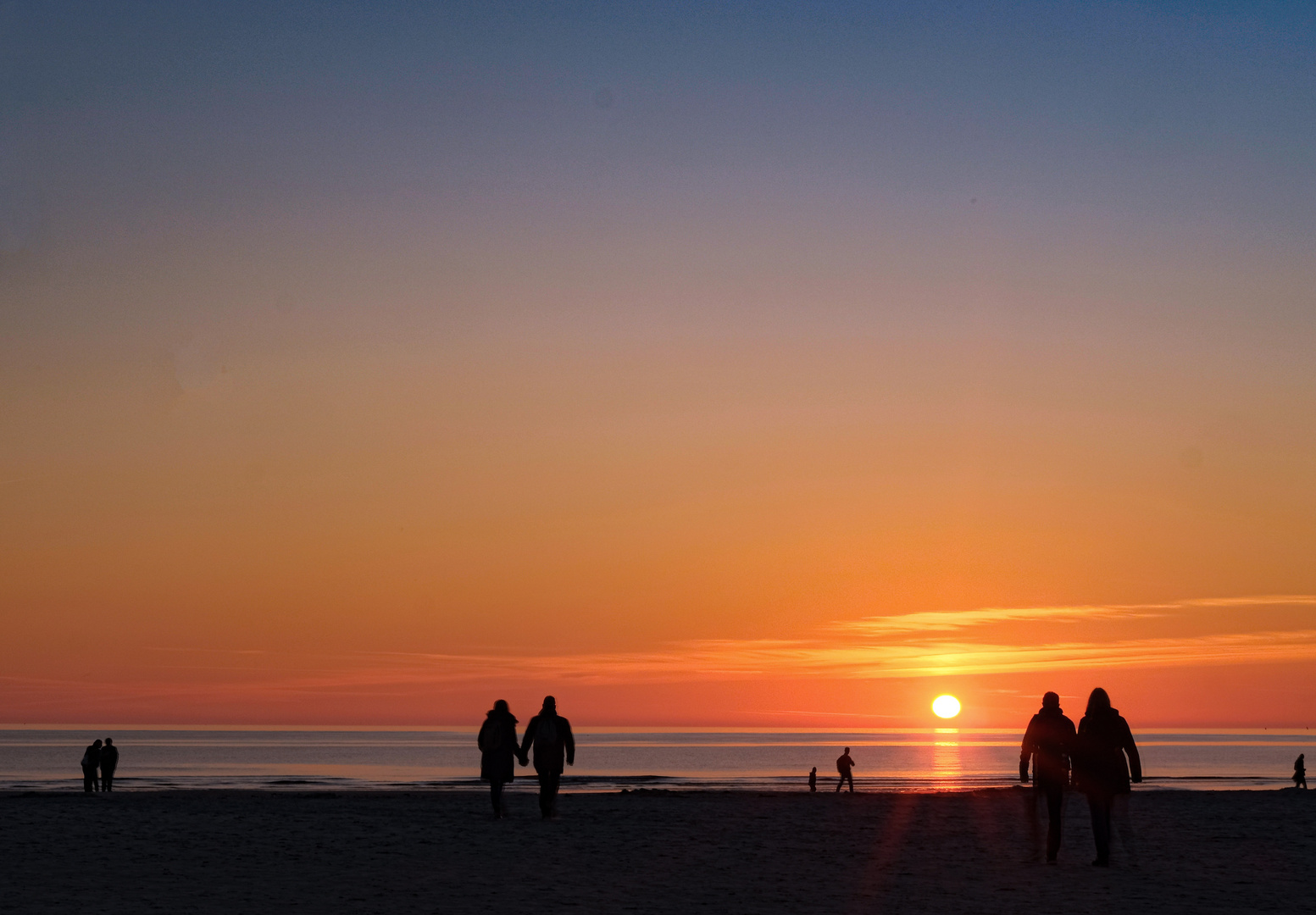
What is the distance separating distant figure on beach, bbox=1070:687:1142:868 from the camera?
50.6ft

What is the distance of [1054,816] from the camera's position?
51.6 ft

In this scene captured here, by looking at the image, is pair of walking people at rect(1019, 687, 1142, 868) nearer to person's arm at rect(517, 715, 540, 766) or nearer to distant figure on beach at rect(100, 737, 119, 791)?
person's arm at rect(517, 715, 540, 766)

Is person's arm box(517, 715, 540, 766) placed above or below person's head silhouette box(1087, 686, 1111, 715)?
below

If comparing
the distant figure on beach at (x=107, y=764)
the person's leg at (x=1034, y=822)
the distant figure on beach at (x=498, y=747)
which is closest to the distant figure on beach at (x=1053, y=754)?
the person's leg at (x=1034, y=822)

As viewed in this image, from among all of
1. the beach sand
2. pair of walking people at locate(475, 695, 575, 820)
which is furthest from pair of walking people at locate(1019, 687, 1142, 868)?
pair of walking people at locate(475, 695, 575, 820)

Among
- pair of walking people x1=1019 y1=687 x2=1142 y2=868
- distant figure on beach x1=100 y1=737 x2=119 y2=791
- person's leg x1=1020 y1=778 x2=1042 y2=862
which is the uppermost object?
pair of walking people x1=1019 y1=687 x2=1142 y2=868

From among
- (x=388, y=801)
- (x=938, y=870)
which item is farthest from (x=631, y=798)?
(x=938, y=870)

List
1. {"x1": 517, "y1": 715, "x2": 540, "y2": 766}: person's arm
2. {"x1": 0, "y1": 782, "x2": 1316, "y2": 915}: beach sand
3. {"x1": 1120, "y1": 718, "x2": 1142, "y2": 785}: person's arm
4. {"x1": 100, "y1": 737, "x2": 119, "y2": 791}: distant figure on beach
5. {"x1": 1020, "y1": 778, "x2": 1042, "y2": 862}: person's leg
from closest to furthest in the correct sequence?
{"x1": 0, "y1": 782, "x2": 1316, "y2": 915}: beach sand < {"x1": 1120, "y1": 718, "x2": 1142, "y2": 785}: person's arm < {"x1": 1020, "y1": 778, "x2": 1042, "y2": 862}: person's leg < {"x1": 517, "y1": 715, "x2": 540, "y2": 766}: person's arm < {"x1": 100, "y1": 737, "x2": 119, "y2": 791}: distant figure on beach

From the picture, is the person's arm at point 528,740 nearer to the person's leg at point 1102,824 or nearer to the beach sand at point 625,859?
the beach sand at point 625,859

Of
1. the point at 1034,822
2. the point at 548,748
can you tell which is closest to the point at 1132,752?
the point at 1034,822

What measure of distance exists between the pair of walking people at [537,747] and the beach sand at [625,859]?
2.12 ft

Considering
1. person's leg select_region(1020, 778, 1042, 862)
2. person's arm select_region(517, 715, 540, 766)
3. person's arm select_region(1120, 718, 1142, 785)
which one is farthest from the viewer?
person's arm select_region(517, 715, 540, 766)

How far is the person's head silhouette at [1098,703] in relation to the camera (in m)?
15.5

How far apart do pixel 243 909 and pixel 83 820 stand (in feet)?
33.1
